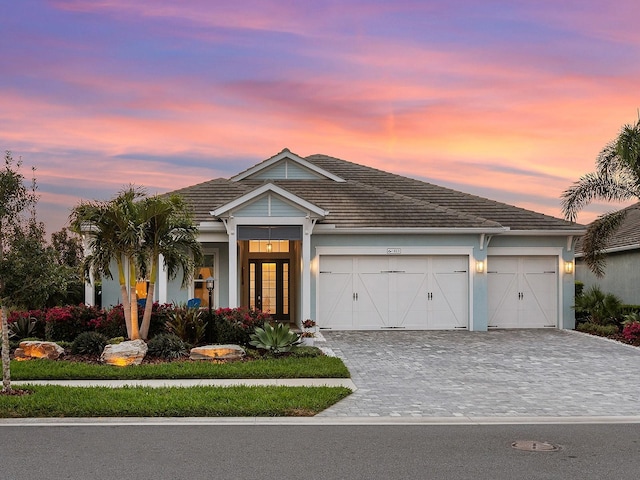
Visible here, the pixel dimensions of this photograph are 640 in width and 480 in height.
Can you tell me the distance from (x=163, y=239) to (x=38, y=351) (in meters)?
3.76

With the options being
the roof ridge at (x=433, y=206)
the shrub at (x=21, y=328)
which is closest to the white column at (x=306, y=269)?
the roof ridge at (x=433, y=206)

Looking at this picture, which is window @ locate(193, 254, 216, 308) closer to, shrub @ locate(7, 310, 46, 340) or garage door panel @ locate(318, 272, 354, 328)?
garage door panel @ locate(318, 272, 354, 328)

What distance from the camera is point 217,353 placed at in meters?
13.5

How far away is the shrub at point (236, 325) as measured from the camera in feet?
49.1

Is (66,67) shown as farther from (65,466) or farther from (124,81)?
(65,466)

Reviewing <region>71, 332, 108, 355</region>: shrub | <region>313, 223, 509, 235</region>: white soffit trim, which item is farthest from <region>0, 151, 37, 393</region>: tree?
<region>313, 223, 509, 235</region>: white soffit trim

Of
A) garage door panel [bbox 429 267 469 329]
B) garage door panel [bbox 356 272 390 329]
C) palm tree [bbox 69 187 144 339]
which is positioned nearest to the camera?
palm tree [bbox 69 187 144 339]

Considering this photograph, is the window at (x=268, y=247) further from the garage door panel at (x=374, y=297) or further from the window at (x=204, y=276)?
the garage door panel at (x=374, y=297)

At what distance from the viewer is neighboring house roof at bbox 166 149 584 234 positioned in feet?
66.5

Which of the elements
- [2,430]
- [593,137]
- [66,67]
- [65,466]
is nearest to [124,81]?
[66,67]

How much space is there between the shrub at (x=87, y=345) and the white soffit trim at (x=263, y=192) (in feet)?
18.2

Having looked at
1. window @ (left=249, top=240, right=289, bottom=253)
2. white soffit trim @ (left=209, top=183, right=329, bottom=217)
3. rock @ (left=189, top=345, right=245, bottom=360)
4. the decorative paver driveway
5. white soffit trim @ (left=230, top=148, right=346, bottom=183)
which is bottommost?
the decorative paver driveway

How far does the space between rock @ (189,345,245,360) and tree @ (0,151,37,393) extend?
392 cm

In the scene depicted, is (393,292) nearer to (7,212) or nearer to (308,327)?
(308,327)
